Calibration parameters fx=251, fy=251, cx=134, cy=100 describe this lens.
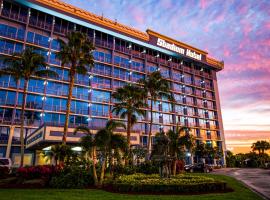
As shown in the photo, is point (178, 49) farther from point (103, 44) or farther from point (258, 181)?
point (258, 181)

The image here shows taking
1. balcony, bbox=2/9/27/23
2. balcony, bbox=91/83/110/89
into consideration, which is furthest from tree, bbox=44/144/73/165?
balcony, bbox=2/9/27/23

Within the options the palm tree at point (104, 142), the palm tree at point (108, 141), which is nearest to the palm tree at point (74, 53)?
the palm tree at point (104, 142)

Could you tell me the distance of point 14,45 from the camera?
2037 inches

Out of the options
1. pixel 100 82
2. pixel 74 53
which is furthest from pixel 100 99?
pixel 74 53

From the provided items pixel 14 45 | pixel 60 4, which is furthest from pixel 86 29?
pixel 14 45

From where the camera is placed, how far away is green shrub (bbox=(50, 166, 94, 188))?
21.8m


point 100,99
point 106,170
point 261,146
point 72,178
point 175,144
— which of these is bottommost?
point 72,178

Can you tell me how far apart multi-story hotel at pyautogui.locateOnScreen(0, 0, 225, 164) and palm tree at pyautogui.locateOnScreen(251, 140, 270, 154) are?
2477 centimetres

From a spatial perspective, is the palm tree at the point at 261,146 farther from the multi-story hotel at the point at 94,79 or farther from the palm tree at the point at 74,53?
the palm tree at the point at 74,53

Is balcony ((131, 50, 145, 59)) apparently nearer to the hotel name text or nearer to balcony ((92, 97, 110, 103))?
the hotel name text

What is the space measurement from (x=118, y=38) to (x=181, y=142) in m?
41.7

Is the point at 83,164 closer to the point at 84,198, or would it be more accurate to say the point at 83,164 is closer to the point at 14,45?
the point at 84,198

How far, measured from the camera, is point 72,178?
22359mm

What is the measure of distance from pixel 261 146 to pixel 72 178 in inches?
3609
